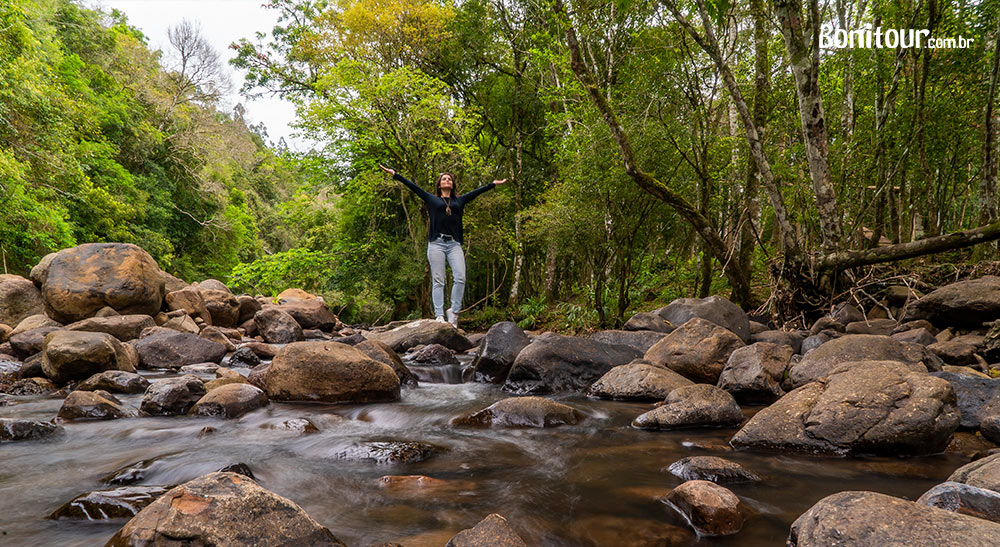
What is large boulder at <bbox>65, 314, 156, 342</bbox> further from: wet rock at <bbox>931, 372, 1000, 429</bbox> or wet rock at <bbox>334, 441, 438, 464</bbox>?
wet rock at <bbox>931, 372, 1000, 429</bbox>

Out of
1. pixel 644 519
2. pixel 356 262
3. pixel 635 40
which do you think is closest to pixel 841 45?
pixel 635 40

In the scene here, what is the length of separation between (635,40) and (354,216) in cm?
1206

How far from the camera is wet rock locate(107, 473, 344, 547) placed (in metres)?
1.87

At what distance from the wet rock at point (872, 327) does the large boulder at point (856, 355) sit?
2.61 m

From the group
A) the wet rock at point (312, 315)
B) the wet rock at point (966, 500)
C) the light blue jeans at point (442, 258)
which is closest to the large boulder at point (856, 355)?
the wet rock at point (966, 500)

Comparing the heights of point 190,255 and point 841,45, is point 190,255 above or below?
below

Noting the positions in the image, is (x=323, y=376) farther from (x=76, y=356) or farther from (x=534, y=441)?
(x=76, y=356)

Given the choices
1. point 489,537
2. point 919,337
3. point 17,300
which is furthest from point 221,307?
point 919,337

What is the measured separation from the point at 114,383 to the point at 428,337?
5.02m

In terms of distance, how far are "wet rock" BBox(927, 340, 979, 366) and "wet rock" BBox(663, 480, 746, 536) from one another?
4.77 meters

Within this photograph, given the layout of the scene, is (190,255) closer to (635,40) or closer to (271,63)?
(271,63)

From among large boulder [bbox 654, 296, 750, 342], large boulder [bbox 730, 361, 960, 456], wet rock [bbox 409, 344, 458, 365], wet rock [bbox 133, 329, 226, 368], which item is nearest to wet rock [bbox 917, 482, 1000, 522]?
large boulder [bbox 730, 361, 960, 456]

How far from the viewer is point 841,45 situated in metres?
10.6

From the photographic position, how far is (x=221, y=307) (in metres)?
12.9
